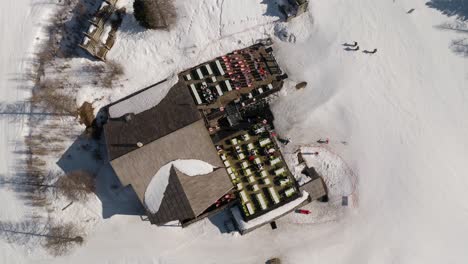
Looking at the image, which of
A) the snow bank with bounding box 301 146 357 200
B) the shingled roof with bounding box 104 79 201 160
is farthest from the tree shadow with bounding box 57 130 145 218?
the snow bank with bounding box 301 146 357 200

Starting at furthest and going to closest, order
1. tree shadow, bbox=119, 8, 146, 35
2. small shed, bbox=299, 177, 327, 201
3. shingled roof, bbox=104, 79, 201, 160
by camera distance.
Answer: tree shadow, bbox=119, 8, 146, 35 → small shed, bbox=299, 177, 327, 201 → shingled roof, bbox=104, 79, 201, 160

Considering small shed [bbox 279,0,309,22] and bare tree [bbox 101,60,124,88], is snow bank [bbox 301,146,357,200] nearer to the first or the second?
small shed [bbox 279,0,309,22]

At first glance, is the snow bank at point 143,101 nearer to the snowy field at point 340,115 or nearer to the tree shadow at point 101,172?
the snowy field at point 340,115

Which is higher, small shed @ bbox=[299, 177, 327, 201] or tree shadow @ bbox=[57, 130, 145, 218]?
small shed @ bbox=[299, 177, 327, 201]

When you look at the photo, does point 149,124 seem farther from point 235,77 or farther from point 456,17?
point 456,17

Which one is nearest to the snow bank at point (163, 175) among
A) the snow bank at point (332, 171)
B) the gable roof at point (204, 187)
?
the gable roof at point (204, 187)

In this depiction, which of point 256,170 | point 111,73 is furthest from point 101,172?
point 256,170

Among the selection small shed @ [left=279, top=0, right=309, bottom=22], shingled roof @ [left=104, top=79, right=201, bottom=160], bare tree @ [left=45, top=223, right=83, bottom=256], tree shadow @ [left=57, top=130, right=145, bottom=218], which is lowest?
bare tree @ [left=45, top=223, right=83, bottom=256]
